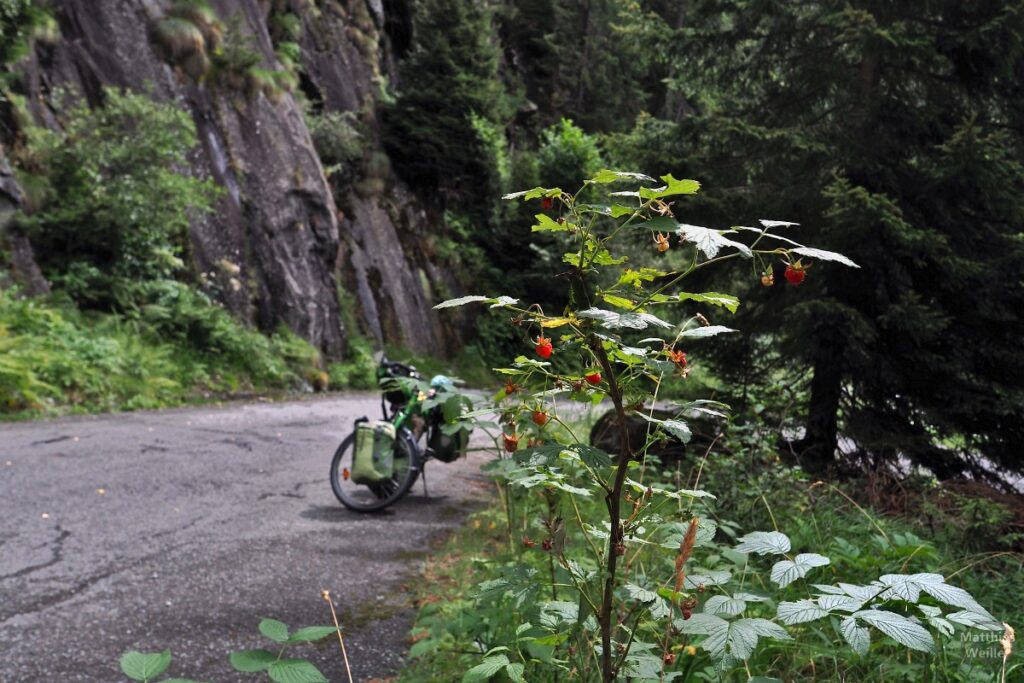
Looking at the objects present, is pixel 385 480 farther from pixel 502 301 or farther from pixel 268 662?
pixel 502 301

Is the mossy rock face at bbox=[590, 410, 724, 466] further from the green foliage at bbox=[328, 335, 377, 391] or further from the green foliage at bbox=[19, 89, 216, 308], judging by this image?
the green foliage at bbox=[328, 335, 377, 391]

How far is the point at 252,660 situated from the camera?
67.1 inches

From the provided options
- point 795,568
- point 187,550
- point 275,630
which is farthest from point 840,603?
point 187,550

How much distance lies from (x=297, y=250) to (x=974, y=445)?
13.9 meters

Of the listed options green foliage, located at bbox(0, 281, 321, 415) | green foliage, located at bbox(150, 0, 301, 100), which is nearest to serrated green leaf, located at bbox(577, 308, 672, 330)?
green foliage, located at bbox(0, 281, 321, 415)

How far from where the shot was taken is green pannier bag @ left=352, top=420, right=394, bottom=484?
5.32 metres

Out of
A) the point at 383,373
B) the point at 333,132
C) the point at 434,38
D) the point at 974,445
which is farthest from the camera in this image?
the point at 434,38

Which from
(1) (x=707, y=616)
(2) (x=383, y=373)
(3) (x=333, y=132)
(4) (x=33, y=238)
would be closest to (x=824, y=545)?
(1) (x=707, y=616)

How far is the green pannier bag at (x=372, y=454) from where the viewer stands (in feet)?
17.4

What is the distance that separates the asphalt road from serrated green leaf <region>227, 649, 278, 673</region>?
3.81 feet

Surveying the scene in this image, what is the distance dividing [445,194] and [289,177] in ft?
24.3

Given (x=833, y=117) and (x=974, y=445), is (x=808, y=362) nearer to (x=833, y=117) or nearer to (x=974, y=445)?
(x=974, y=445)

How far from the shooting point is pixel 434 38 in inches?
869

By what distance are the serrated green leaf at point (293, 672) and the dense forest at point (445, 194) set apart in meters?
1.37
